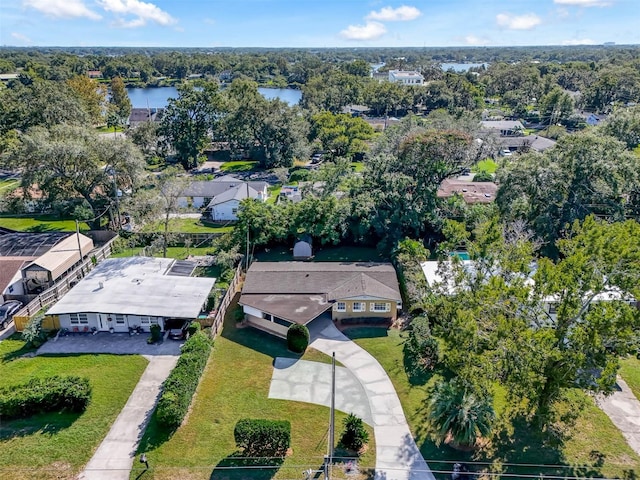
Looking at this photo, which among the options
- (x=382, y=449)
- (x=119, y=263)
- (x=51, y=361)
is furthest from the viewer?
(x=119, y=263)

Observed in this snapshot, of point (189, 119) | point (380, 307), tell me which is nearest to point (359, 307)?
point (380, 307)

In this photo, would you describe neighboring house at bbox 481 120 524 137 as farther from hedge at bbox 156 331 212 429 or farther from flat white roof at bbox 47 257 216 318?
hedge at bbox 156 331 212 429

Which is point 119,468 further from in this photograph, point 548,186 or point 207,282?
point 548,186

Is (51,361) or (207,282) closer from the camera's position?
(51,361)

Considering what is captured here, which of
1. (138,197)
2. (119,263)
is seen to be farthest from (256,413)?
(138,197)

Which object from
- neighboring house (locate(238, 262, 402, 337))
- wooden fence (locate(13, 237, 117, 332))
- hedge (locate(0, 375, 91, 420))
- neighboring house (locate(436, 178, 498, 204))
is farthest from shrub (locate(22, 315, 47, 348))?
neighboring house (locate(436, 178, 498, 204))

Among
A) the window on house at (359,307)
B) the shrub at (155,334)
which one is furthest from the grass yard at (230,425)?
the window on house at (359,307)
